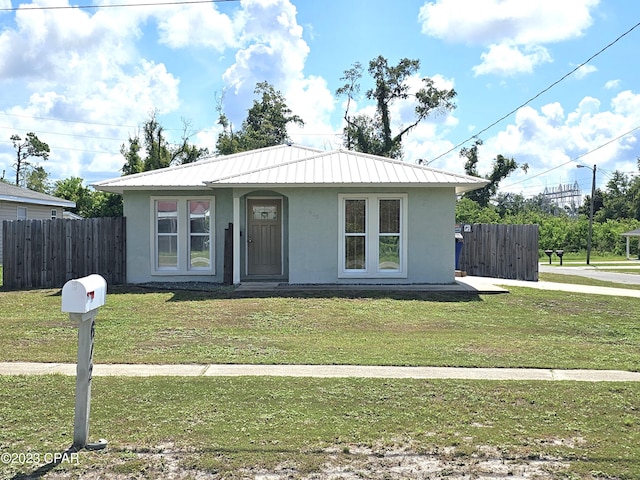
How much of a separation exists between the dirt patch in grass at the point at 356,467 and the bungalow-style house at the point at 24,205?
24.4 m

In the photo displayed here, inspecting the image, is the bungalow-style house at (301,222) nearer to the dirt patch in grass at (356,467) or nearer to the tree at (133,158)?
the dirt patch in grass at (356,467)

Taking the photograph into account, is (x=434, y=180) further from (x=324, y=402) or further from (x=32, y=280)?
(x=32, y=280)

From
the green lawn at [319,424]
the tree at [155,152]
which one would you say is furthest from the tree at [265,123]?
the green lawn at [319,424]

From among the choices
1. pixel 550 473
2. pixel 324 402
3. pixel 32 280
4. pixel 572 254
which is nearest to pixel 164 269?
pixel 32 280

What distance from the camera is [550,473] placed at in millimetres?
4008

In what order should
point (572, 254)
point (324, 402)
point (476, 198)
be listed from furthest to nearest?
point (476, 198) → point (572, 254) → point (324, 402)

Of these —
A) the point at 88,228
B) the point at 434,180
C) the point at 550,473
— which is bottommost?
the point at 550,473

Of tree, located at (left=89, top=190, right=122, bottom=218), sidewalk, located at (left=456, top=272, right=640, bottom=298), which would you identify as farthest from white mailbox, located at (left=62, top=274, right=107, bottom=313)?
tree, located at (left=89, top=190, right=122, bottom=218)

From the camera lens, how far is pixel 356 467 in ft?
13.4

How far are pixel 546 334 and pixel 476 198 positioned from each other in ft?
146

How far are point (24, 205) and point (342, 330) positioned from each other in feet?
77.9

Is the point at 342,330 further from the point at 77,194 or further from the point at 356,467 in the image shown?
the point at 77,194

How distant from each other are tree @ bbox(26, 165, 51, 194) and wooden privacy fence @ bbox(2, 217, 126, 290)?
47299 mm

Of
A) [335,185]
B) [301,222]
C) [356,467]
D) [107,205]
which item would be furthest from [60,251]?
[107,205]
